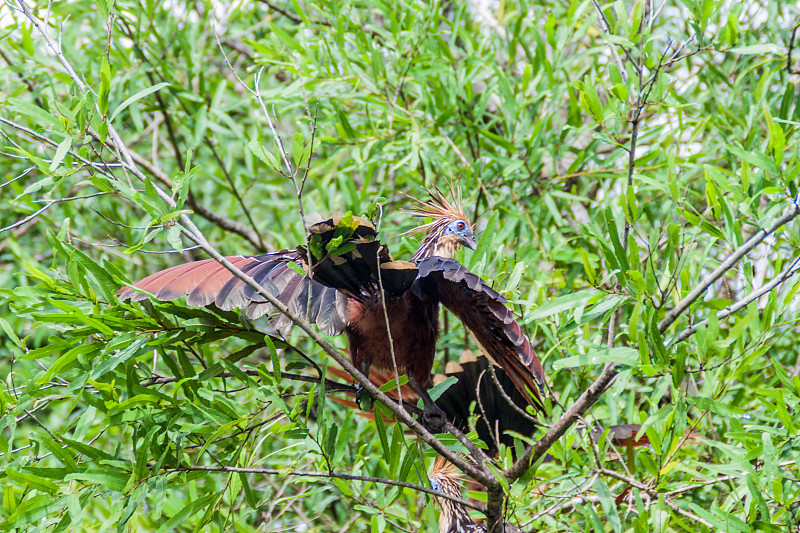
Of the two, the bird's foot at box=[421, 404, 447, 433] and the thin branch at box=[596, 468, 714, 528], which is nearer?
the thin branch at box=[596, 468, 714, 528]

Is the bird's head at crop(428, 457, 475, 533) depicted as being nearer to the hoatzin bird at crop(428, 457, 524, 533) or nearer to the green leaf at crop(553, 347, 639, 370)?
the hoatzin bird at crop(428, 457, 524, 533)

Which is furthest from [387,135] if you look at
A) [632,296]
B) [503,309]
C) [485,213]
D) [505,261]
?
[632,296]

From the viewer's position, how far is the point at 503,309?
5.95ft

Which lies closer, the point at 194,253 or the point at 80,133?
the point at 80,133

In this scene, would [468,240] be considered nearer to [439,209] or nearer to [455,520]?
[439,209]

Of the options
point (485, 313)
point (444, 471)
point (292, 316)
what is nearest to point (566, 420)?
point (485, 313)

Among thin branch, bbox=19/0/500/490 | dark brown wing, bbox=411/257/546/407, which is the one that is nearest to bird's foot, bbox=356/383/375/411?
dark brown wing, bbox=411/257/546/407

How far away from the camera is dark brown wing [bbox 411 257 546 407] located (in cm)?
180

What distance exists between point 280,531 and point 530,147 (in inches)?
72.4

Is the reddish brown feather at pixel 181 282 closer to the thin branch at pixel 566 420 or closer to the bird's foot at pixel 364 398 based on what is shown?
the bird's foot at pixel 364 398

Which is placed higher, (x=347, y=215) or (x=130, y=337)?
(x=347, y=215)

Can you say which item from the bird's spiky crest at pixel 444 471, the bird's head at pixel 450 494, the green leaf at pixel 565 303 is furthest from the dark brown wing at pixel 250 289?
the bird's spiky crest at pixel 444 471

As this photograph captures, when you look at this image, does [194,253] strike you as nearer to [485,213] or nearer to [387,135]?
[387,135]

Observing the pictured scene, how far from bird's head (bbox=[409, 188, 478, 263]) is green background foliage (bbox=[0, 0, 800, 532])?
0.10 meters
